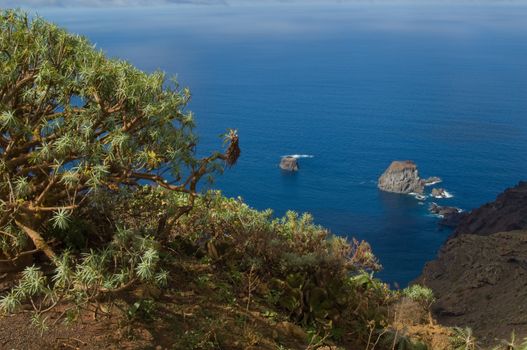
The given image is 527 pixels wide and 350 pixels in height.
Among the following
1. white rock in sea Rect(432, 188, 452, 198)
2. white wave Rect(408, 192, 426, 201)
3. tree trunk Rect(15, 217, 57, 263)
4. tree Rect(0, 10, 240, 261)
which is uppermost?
white rock in sea Rect(432, 188, 452, 198)

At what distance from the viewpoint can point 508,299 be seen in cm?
3178

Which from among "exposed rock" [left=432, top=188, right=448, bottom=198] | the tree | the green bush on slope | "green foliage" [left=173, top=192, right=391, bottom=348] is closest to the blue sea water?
"exposed rock" [left=432, top=188, right=448, bottom=198]

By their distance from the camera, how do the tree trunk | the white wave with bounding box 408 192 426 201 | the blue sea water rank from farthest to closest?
the white wave with bounding box 408 192 426 201 → the blue sea water → the tree trunk

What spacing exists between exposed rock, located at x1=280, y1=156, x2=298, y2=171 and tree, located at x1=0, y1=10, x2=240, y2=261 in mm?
88591

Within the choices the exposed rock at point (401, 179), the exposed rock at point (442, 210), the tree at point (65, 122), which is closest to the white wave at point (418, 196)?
the exposed rock at point (401, 179)

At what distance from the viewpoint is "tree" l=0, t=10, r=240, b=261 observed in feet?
21.8

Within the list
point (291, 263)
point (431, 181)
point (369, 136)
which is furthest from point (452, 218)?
point (291, 263)

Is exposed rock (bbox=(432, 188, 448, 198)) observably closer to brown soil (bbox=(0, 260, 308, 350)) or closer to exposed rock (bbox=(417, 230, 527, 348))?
exposed rock (bbox=(417, 230, 527, 348))

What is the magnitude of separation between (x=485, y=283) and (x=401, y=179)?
54064 millimetres

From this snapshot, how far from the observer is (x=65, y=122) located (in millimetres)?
7008

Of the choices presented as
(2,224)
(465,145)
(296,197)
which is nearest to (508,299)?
(2,224)

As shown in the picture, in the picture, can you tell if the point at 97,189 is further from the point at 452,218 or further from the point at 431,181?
the point at 431,181

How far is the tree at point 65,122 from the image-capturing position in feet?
21.8

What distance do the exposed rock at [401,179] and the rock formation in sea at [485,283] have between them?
2969cm
